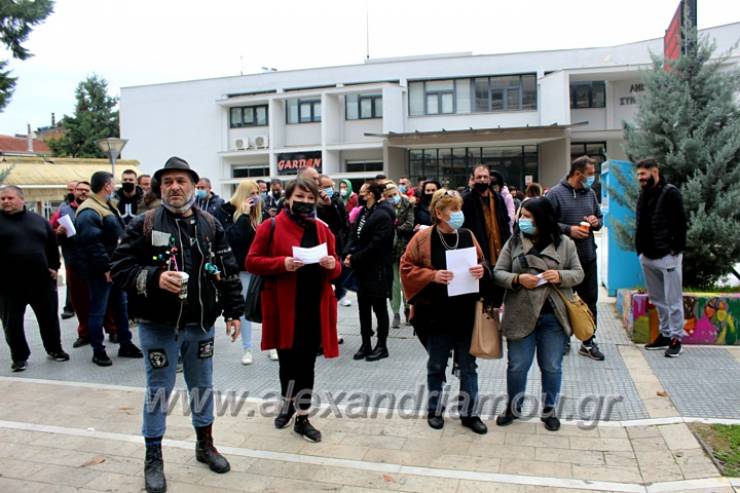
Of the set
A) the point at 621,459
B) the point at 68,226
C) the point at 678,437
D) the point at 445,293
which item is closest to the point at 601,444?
the point at 621,459

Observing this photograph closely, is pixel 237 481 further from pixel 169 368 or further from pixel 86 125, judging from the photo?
pixel 86 125

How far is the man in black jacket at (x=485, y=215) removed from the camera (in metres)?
6.45

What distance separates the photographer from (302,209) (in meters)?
4.67

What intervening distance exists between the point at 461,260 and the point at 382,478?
65.2 inches

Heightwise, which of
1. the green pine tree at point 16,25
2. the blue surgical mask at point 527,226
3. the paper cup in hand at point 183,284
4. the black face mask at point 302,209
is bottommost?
the paper cup in hand at point 183,284

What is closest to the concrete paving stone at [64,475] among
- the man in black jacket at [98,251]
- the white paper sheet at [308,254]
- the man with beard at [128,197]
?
the white paper sheet at [308,254]

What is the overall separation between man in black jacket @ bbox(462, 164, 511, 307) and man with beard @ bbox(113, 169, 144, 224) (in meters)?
4.70

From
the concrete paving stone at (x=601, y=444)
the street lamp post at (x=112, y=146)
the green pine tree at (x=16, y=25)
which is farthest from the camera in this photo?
the green pine tree at (x=16, y=25)

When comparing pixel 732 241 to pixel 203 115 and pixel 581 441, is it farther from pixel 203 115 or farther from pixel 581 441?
pixel 203 115

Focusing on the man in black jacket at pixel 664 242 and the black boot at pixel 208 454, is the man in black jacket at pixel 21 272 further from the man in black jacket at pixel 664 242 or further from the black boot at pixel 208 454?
the man in black jacket at pixel 664 242

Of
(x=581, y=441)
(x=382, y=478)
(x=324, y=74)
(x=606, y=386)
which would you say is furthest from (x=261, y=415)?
(x=324, y=74)

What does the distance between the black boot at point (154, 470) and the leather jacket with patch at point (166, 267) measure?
2.74ft

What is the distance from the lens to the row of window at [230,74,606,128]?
32.9m

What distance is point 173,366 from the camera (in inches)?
158
